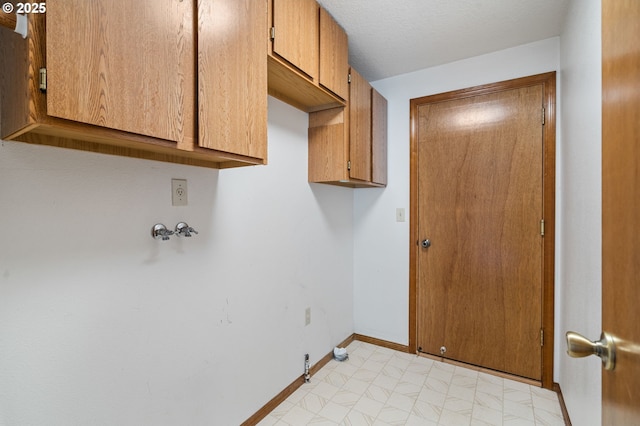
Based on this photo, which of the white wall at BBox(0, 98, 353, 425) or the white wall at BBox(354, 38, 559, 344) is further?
the white wall at BBox(354, 38, 559, 344)

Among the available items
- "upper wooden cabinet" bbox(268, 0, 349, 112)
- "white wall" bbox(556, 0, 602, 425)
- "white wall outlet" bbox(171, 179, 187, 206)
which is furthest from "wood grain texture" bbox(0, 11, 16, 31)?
"white wall" bbox(556, 0, 602, 425)

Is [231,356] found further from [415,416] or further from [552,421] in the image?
[552,421]

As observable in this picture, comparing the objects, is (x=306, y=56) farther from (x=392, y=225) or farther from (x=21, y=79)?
(x=392, y=225)

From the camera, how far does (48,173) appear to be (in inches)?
36.2

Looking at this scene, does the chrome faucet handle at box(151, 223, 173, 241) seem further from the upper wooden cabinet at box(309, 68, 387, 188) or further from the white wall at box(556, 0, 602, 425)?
the white wall at box(556, 0, 602, 425)

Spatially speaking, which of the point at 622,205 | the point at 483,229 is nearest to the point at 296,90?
the point at 622,205

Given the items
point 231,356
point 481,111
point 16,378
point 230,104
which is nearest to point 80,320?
point 16,378

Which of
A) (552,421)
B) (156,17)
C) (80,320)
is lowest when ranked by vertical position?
(552,421)

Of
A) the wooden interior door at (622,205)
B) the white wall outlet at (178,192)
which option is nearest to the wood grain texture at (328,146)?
the white wall outlet at (178,192)

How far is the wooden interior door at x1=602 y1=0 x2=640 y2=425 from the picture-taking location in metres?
0.50

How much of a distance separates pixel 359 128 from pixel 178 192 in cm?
133

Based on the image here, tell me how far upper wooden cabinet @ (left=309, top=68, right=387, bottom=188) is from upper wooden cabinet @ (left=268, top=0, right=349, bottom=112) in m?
0.10

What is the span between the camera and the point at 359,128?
6.98 feet

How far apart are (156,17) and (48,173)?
572mm
